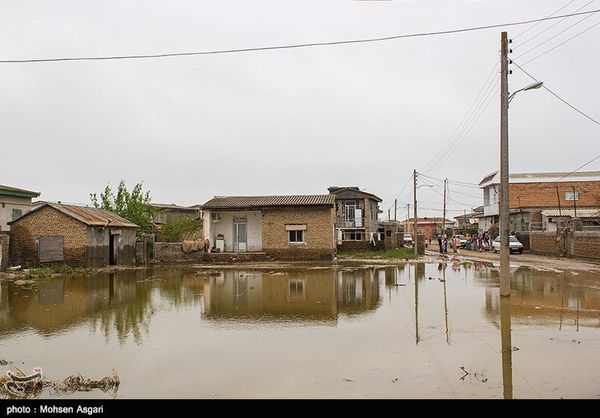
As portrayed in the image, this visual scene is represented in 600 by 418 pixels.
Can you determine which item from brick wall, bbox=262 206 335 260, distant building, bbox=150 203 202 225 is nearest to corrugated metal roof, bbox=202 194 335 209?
brick wall, bbox=262 206 335 260

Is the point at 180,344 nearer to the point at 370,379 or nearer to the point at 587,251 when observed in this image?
the point at 370,379

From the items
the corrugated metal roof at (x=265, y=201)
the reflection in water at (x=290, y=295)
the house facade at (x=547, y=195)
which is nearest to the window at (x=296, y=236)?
the corrugated metal roof at (x=265, y=201)

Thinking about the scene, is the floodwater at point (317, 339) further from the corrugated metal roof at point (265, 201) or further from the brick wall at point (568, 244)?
the corrugated metal roof at point (265, 201)

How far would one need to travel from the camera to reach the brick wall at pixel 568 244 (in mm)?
29234

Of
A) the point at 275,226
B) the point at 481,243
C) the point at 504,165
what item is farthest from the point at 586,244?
the point at 275,226

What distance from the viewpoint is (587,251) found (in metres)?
30.1

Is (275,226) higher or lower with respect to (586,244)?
higher

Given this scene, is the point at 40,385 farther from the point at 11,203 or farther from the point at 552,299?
the point at 11,203

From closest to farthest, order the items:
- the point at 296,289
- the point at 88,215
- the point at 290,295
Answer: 1. the point at 290,295
2. the point at 296,289
3. the point at 88,215

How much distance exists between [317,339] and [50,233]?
24.3 m

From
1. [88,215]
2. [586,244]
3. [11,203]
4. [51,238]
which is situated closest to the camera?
[51,238]

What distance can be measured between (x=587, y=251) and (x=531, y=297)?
1834 cm

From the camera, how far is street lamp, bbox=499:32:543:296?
14.3m

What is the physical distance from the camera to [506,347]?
28.7 feet
